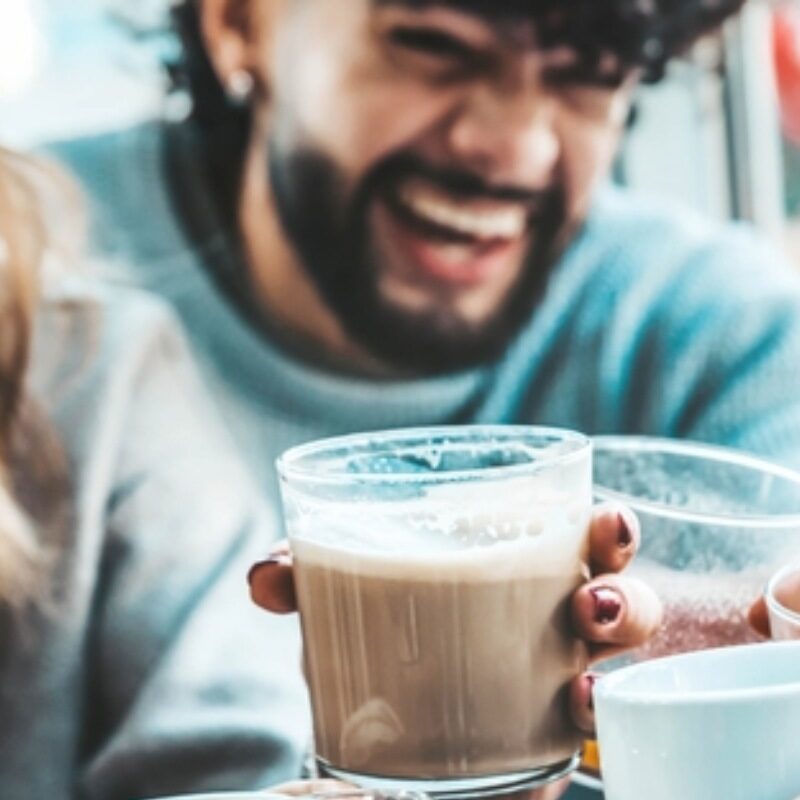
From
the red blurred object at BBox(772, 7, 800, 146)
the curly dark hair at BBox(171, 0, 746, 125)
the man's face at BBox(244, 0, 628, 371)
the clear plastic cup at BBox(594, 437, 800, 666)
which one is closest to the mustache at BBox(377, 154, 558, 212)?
the man's face at BBox(244, 0, 628, 371)

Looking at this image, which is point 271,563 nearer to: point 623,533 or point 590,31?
point 623,533

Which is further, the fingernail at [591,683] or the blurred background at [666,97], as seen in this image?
the blurred background at [666,97]

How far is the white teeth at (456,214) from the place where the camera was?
1095 mm

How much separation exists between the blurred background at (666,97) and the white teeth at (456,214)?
0.12m

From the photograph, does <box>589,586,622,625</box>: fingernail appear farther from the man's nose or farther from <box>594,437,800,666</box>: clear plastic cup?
the man's nose

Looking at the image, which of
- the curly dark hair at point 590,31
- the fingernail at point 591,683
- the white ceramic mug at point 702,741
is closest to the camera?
the white ceramic mug at point 702,741

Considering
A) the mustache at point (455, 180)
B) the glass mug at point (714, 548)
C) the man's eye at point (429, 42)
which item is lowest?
the glass mug at point (714, 548)

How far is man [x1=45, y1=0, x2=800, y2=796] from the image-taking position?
108cm

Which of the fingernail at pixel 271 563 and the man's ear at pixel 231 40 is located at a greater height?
the man's ear at pixel 231 40

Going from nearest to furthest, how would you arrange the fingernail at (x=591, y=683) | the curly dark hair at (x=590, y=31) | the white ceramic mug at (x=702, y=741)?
the white ceramic mug at (x=702, y=741), the fingernail at (x=591, y=683), the curly dark hair at (x=590, y=31)

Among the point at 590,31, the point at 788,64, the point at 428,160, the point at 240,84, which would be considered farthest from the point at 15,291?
the point at 788,64

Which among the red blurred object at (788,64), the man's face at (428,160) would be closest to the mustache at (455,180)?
the man's face at (428,160)

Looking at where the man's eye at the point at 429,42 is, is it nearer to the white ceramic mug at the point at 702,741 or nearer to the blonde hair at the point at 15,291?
the blonde hair at the point at 15,291

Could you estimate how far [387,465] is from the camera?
59 cm
